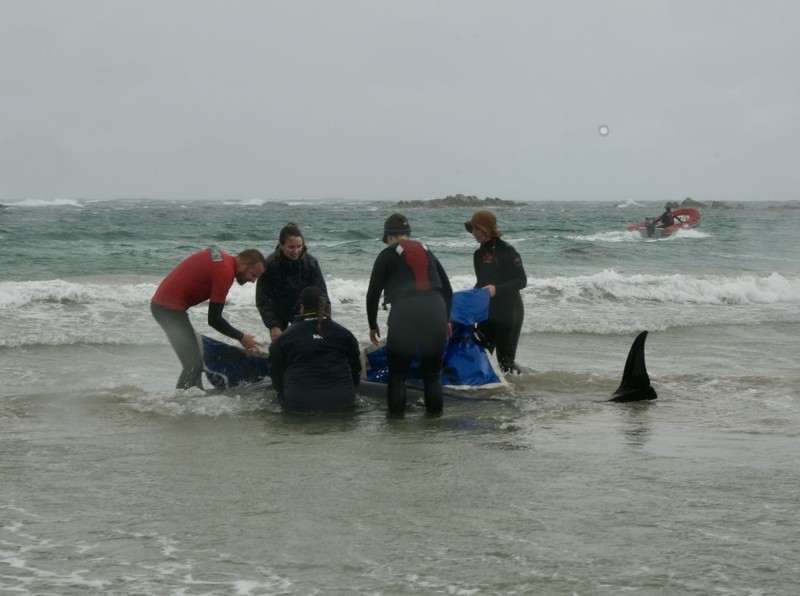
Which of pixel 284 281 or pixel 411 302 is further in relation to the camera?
pixel 284 281

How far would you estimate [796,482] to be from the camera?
4.82 meters

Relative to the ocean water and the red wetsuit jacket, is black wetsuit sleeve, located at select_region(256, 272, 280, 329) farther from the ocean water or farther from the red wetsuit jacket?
the ocean water

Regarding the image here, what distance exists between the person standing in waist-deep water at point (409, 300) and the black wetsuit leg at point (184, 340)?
4.94 feet

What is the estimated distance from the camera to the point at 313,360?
6672 mm

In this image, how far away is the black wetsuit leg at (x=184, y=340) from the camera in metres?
7.11

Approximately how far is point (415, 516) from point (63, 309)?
11.2 m

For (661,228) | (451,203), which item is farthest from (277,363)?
(451,203)

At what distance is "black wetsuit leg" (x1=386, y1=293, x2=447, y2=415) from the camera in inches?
259

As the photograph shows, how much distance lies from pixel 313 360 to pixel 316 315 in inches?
13.3

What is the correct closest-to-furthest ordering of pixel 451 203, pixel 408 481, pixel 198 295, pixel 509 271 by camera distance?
pixel 408 481, pixel 198 295, pixel 509 271, pixel 451 203

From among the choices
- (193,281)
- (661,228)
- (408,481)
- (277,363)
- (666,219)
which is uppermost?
(666,219)

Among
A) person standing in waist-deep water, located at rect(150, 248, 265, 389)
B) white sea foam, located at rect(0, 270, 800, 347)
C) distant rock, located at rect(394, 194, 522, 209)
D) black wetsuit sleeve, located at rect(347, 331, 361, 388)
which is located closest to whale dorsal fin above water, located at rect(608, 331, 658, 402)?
black wetsuit sleeve, located at rect(347, 331, 361, 388)

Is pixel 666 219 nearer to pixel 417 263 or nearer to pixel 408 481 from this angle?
pixel 417 263

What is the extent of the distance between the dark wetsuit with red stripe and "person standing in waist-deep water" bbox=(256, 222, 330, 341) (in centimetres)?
70
